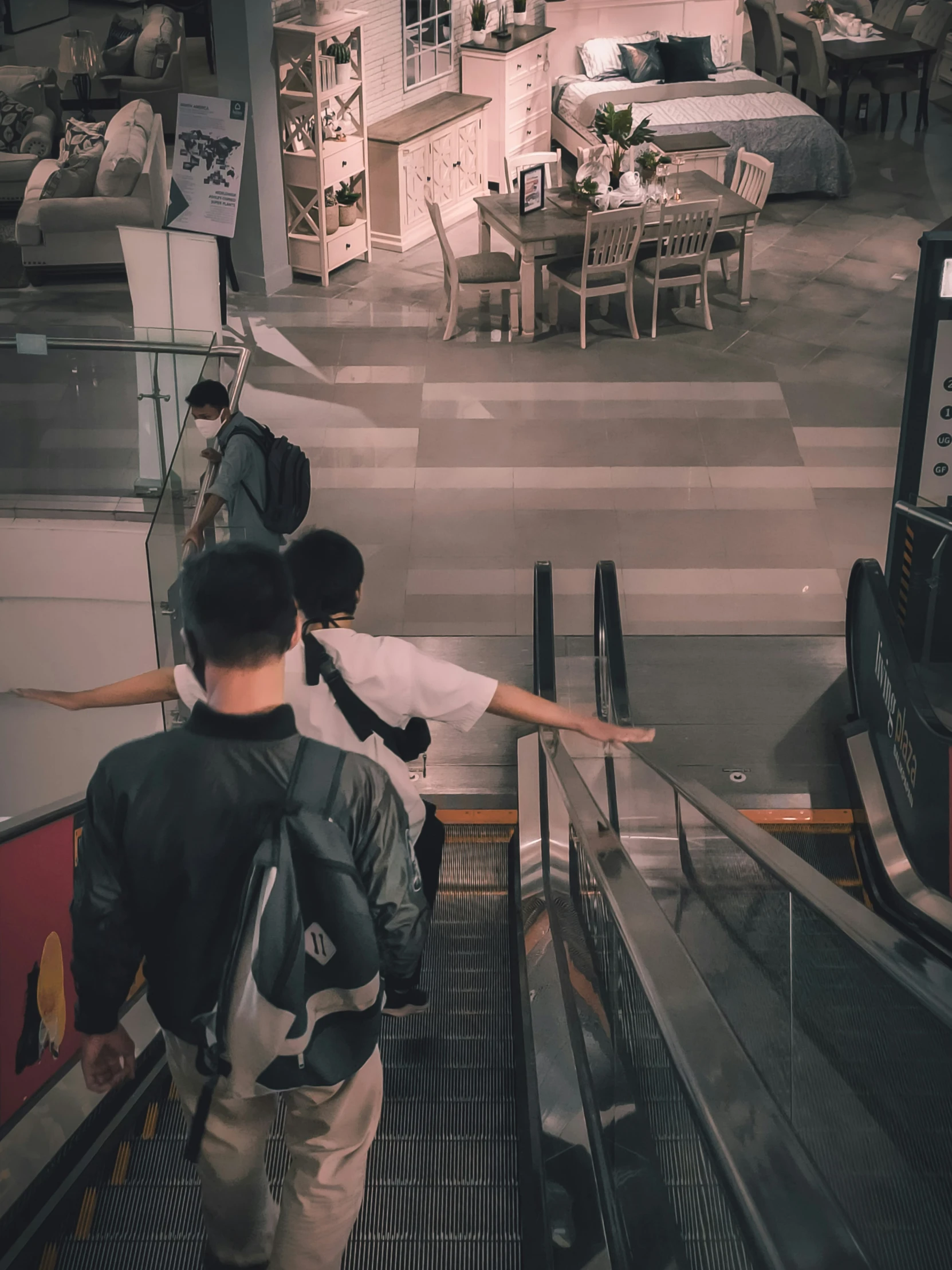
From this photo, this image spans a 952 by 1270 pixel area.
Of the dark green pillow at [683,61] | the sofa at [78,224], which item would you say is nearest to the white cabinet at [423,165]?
the sofa at [78,224]

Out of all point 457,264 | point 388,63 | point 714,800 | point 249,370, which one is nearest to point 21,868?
point 714,800

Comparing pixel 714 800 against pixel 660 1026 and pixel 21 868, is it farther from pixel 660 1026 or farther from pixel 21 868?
pixel 21 868

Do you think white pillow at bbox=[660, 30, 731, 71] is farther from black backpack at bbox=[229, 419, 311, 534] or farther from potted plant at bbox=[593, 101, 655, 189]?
black backpack at bbox=[229, 419, 311, 534]

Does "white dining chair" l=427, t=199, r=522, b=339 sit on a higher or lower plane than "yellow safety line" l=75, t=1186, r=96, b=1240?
lower

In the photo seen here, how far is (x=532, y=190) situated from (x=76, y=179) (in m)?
3.97

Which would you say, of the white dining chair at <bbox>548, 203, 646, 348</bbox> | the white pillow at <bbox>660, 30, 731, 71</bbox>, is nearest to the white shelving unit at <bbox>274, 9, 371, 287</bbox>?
the white dining chair at <bbox>548, 203, 646, 348</bbox>

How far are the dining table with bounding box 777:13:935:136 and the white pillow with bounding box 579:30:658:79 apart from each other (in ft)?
7.34

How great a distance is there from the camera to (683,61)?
13195mm

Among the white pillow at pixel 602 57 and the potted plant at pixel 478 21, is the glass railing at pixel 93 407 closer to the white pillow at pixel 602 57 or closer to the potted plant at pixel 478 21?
the potted plant at pixel 478 21

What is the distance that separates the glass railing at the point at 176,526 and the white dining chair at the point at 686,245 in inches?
178

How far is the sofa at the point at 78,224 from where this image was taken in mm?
10203

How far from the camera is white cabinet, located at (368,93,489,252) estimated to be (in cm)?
1060

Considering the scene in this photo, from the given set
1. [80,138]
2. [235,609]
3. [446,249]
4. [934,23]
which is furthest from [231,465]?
[934,23]

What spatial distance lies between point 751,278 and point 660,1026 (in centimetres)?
962
